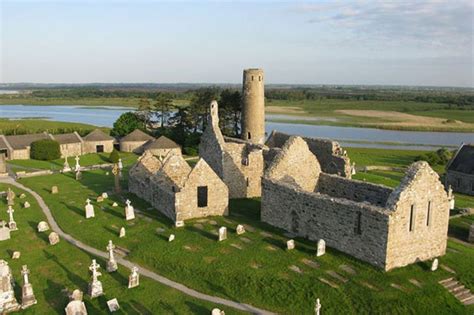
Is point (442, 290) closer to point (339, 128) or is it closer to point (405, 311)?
point (405, 311)

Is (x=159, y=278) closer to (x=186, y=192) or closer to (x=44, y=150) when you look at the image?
(x=186, y=192)

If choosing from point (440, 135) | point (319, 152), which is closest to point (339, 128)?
point (440, 135)

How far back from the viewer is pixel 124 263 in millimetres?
18875

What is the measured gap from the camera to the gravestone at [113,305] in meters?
14.9

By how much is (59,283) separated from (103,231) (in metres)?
5.54

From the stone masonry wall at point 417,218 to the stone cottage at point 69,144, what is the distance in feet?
143

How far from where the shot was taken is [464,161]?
38.6m

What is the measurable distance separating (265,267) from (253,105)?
28960 millimetres

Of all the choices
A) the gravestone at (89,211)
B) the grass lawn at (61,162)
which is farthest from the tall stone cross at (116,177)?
the grass lawn at (61,162)

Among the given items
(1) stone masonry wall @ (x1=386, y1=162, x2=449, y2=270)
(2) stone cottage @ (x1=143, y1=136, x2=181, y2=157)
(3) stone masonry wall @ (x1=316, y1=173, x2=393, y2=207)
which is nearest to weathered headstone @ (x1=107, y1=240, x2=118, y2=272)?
(1) stone masonry wall @ (x1=386, y1=162, x2=449, y2=270)

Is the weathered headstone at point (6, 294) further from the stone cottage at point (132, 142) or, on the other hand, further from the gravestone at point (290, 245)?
the stone cottage at point (132, 142)

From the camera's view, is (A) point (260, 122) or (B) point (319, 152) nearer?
(B) point (319, 152)

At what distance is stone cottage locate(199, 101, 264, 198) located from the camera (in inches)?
1125

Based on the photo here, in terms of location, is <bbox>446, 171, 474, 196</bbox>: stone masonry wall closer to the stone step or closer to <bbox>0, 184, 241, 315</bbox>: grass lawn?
the stone step
